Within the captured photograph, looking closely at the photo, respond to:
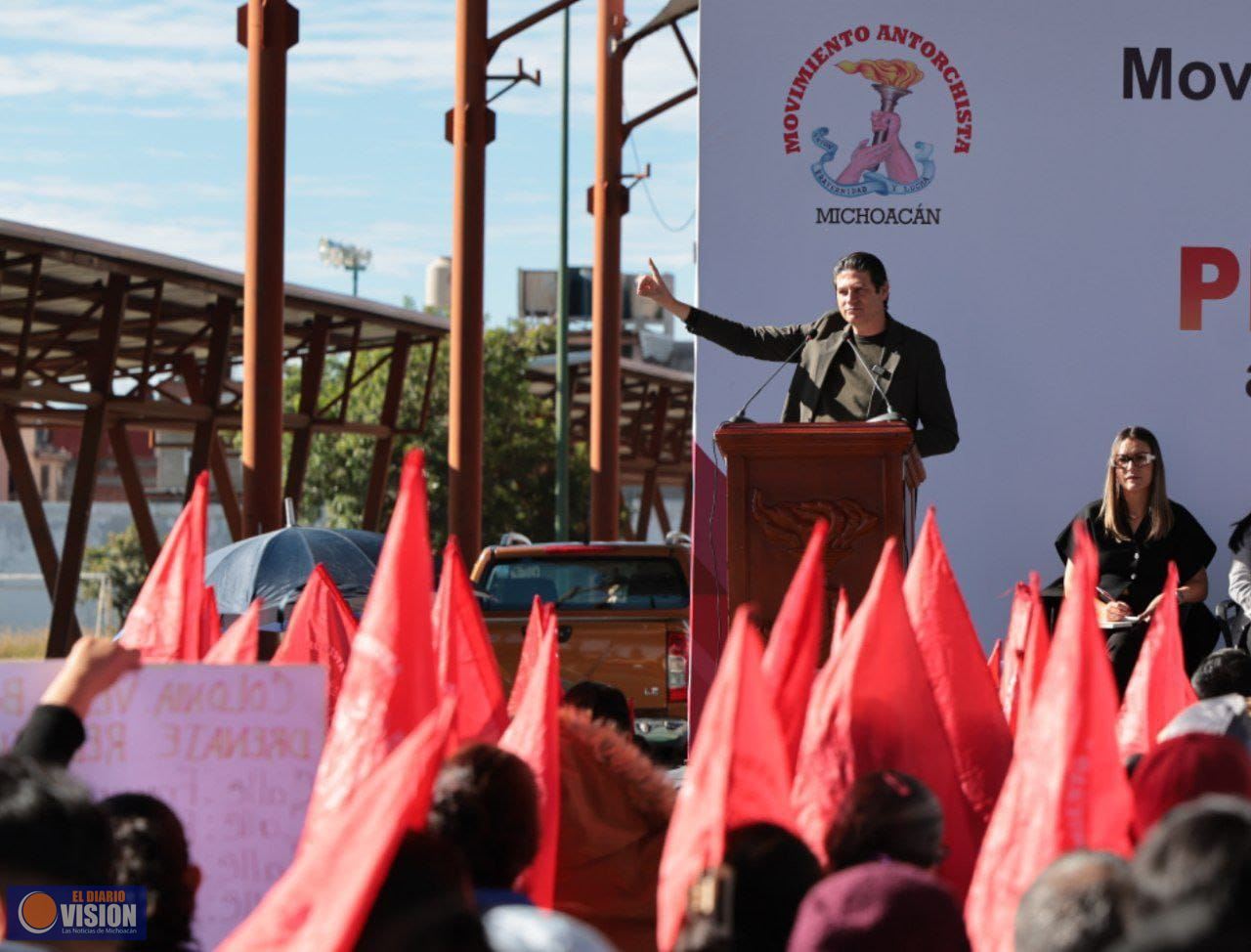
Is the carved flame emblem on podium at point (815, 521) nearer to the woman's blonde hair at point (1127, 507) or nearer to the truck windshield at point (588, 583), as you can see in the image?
the woman's blonde hair at point (1127, 507)

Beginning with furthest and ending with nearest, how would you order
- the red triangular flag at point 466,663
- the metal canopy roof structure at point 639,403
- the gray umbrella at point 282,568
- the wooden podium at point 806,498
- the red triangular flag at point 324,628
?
the metal canopy roof structure at point 639,403 → the gray umbrella at point 282,568 → the wooden podium at point 806,498 → the red triangular flag at point 324,628 → the red triangular flag at point 466,663

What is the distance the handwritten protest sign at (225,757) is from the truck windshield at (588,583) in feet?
25.3

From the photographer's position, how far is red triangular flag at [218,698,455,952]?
2869 millimetres

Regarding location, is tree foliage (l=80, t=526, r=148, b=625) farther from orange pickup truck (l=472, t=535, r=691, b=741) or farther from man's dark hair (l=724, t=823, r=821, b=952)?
man's dark hair (l=724, t=823, r=821, b=952)

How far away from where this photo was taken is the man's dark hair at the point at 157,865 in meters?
3.35

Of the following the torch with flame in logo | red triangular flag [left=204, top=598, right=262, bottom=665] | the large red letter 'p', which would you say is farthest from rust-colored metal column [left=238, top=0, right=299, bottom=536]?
red triangular flag [left=204, top=598, right=262, bottom=665]

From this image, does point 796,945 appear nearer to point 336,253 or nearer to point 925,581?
point 925,581

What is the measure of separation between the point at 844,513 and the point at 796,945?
352 cm

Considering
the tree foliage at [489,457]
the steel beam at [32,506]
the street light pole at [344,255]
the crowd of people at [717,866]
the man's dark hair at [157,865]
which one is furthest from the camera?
the street light pole at [344,255]

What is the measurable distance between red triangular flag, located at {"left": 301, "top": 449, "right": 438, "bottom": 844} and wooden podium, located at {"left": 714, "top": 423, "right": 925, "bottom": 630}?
208cm

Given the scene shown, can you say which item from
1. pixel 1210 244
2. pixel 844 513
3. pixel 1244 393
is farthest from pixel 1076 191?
pixel 844 513

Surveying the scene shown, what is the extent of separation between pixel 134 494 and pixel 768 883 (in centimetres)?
1825

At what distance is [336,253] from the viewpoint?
79.9 meters

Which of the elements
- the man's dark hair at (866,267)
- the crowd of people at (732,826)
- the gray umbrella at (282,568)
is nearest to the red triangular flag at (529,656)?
the crowd of people at (732,826)
